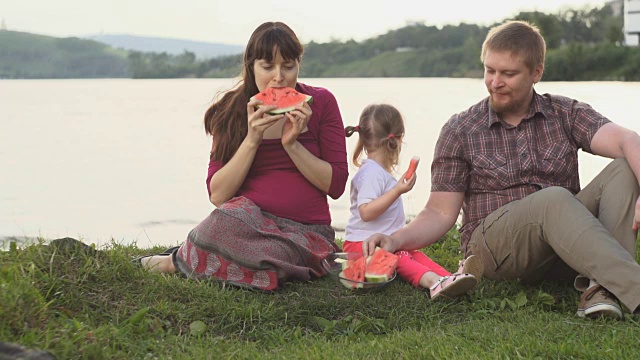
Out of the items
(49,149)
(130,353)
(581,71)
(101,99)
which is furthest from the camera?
(581,71)

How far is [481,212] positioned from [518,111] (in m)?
0.65

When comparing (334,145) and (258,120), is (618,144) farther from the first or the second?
(258,120)

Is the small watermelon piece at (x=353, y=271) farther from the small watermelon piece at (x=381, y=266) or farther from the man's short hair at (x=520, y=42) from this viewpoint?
the man's short hair at (x=520, y=42)

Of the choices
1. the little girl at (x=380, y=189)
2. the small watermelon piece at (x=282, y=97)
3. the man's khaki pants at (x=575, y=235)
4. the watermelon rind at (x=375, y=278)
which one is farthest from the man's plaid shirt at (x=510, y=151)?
the small watermelon piece at (x=282, y=97)

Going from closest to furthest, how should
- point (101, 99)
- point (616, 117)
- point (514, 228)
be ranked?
point (514, 228)
point (616, 117)
point (101, 99)

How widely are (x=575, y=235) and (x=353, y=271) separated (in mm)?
1364

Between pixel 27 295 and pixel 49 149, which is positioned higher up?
pixel 27 295

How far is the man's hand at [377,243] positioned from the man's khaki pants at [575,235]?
505mm

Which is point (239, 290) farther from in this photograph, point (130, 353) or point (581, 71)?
point (581, 71)

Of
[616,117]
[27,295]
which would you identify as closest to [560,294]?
[27,295]

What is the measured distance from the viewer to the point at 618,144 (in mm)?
4723

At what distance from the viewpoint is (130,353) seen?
3818 millimetres

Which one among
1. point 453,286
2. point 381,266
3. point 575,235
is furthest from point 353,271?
point 575,235

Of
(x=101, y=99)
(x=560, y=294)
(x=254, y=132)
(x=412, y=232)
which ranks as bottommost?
(x=101, y=99)
